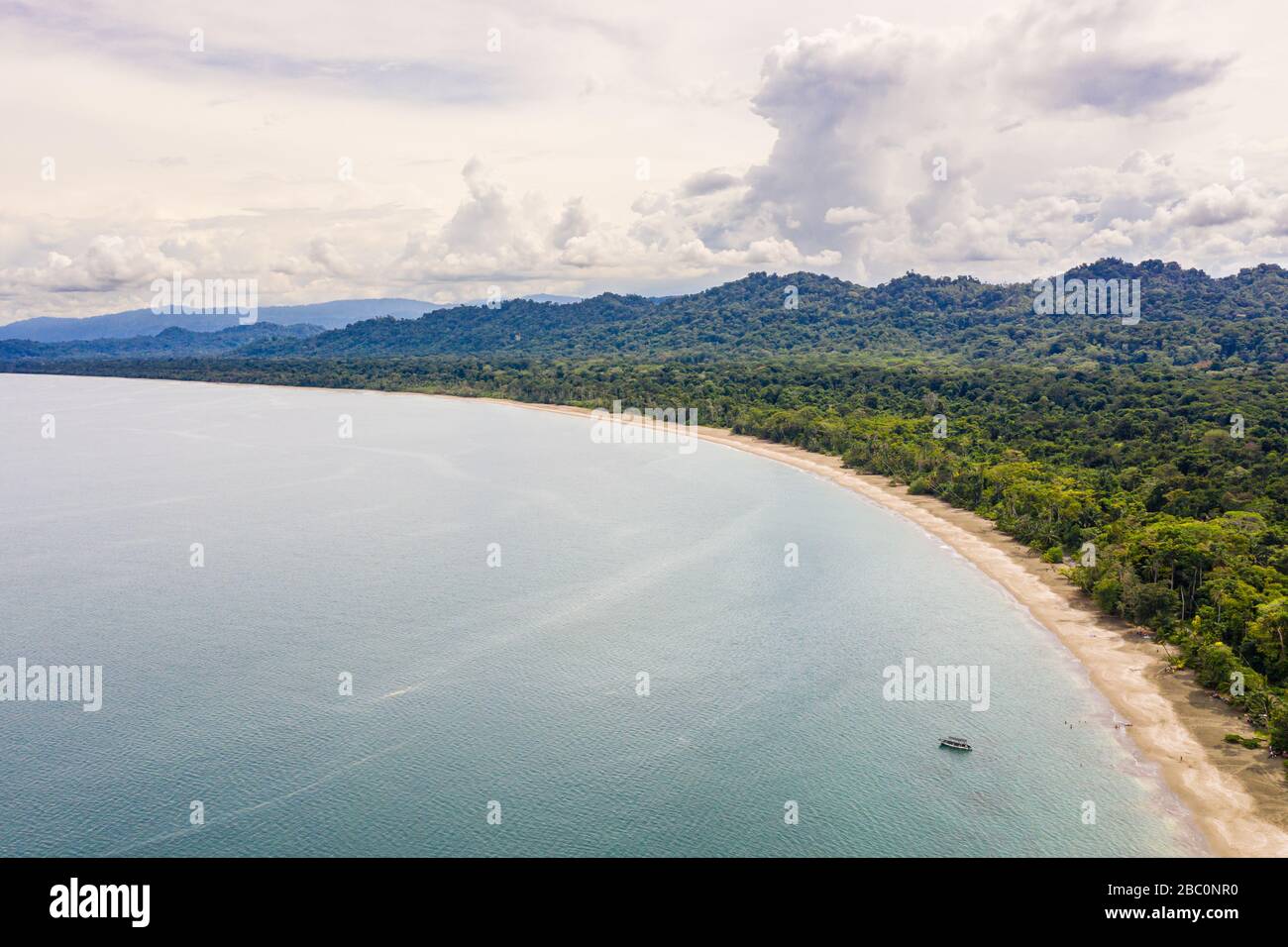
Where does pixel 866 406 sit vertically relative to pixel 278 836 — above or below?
above

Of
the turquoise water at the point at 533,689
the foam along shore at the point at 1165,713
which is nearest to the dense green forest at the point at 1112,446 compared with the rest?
the foam along shore at the point at 1165,713

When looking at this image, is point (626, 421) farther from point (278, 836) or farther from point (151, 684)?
point (278, 836)

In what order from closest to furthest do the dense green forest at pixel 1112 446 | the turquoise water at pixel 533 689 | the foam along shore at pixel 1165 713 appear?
the foam along shore at pixel 1165 713 → the turquoise water at pixel 533 689 → the dense green forest at pixel 1112 446

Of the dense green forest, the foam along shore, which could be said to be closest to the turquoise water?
the foam along shore

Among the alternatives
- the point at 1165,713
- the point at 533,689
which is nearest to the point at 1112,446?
the point at 1165,713

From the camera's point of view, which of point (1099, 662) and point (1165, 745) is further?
point (1099, 662)

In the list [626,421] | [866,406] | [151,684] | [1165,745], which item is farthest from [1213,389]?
[151,684]

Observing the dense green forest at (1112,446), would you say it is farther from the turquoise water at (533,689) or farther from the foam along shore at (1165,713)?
the turquoise water at (533,689)
